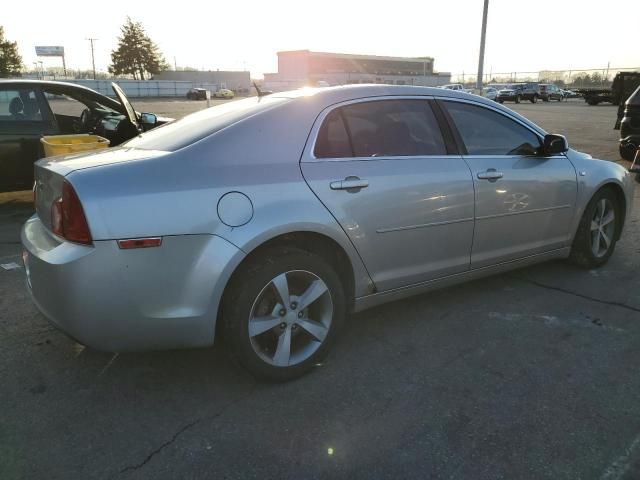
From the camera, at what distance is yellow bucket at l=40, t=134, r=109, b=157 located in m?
4.88

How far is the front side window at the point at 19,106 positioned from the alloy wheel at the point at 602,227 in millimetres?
6249

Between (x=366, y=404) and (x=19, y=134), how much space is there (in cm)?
571

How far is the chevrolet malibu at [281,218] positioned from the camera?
2.35 metres

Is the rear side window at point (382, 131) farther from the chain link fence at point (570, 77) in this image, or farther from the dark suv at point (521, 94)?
the chain link fence at point (570, 77)

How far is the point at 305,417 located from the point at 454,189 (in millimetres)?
1669

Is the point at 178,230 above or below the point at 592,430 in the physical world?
above

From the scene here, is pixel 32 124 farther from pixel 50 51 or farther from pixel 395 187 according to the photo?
pixel 50 51

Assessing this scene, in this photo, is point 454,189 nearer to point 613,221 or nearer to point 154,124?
point 613,221

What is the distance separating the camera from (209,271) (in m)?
2.44

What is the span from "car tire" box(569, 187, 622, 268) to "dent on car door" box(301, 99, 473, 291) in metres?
1.44

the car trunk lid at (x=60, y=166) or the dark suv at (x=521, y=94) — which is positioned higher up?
the dark suv at (x=521, y=94)

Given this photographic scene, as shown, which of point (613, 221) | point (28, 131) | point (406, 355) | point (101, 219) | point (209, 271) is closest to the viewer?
point (101, 219)

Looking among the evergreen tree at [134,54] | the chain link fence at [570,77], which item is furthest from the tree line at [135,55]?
the chain link fence at [570,77]

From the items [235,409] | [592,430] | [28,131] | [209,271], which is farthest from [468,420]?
[28,131]
